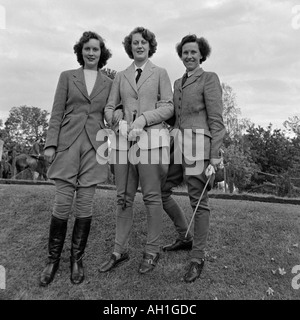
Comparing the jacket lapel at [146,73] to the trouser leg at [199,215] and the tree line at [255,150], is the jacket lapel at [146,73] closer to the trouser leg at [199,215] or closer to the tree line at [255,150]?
the trouser leg at [199,215]

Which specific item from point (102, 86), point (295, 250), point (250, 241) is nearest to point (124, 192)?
point (102, 86)

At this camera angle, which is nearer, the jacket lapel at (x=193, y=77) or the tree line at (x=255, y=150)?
the jacket lapel at (x=193, y=77)

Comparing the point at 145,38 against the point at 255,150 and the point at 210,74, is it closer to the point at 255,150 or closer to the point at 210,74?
the point at 210,74

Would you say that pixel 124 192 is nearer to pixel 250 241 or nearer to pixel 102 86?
pixel 102 86

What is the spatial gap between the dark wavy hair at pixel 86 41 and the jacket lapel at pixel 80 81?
241 mm

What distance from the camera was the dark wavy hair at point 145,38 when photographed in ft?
11.6

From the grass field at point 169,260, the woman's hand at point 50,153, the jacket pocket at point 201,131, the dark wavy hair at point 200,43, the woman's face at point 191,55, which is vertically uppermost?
the dark wavy hair at point 200,43

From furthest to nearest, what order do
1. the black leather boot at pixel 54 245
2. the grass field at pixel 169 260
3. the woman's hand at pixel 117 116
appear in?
1. the woman's hand at pixel 117 116
2. the black leather boot at pixel 54 245
3. the grass field at pixel 169 260

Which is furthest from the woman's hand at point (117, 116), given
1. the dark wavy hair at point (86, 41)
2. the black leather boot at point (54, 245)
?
the black leather boot at point (54, 245)

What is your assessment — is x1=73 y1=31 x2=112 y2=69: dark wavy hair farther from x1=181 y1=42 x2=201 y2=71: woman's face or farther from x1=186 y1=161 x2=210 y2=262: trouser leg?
x1=186 y1=161 x2=210 y2=262: trouser leg

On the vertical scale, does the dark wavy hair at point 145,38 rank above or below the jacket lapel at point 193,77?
above

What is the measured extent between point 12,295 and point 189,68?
2.85 meters

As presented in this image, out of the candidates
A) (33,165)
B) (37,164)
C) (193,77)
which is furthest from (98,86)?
(33,165)

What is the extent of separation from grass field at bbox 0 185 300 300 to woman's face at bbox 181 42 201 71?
6.66 ft
